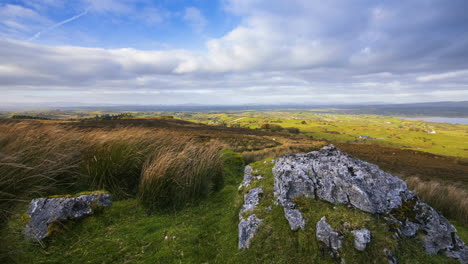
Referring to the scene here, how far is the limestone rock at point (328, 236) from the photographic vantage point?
9.71 feet

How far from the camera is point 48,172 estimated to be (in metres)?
4.50

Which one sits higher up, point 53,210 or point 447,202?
point 53,210

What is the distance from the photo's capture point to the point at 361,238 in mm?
2861

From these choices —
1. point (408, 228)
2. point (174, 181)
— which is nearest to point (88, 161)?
point (174, 181)

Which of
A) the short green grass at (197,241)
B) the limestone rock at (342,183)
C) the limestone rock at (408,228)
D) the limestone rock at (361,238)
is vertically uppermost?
the limestone rock at (342,183)

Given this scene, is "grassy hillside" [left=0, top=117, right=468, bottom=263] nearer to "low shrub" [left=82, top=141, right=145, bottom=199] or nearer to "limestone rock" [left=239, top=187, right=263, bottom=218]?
"low shrub" [left=82, top=141, right=145, bottom=199]

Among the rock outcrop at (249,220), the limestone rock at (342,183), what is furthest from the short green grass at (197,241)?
the limestone rock at (342,183)

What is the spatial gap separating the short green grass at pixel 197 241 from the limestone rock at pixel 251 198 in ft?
0.58

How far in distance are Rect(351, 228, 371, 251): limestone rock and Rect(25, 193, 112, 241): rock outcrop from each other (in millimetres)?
5052

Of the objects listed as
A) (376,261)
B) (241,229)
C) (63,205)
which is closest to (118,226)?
(63,205)

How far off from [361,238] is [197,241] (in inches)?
113

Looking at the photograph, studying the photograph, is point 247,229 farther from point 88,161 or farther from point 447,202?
point 447,202

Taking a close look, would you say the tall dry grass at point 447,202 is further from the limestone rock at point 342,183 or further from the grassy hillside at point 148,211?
the limestone rock at point 342,183

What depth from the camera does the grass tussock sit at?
16.0 feet
